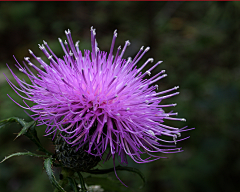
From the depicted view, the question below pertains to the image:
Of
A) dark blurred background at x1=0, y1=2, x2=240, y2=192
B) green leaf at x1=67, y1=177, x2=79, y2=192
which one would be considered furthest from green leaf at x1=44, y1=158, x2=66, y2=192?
dark blurred background at x1=0, y1=2, x2=240, y2=192

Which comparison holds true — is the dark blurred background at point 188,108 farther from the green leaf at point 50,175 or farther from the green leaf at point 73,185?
the green leaf at point 50,175

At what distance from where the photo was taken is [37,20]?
8.49 meters

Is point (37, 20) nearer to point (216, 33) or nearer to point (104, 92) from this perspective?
point (216, 33)

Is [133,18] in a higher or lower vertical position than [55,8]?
lower

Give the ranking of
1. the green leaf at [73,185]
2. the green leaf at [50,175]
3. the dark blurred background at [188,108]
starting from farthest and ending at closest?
the dark blurred background at [188,108], the green leaf at [73,185], the green leaf at [50,175]

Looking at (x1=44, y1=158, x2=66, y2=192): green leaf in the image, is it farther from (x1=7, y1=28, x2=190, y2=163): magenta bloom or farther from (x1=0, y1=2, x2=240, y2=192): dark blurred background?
(x1=0, y1=2, x2=240, y2=192): dark blurred background

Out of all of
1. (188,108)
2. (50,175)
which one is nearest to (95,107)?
(50,175)

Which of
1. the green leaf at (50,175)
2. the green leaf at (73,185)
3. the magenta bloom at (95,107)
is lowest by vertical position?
the green leaf at (73,185)

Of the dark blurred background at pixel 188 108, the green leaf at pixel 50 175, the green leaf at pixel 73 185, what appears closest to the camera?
the green leaf at pixel 50 175

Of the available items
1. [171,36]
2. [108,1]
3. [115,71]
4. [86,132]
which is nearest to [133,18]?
[108,1]

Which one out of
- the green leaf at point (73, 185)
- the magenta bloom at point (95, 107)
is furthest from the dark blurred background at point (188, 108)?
the green leaf at point (73, 185)

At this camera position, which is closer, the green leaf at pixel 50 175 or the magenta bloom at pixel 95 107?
the green leaf at pixel 50 175

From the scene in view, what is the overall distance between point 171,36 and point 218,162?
11.8ft

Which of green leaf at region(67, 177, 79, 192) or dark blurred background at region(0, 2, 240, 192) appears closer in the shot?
green leaf at region(67, 177, 79, 192)
